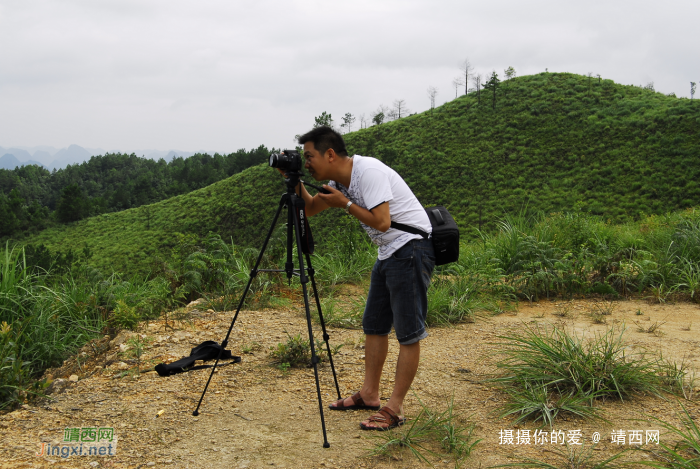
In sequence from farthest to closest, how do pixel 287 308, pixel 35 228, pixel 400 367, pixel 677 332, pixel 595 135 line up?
1. pixel 35 228
2. pixel 595 135
3. pixel 287 308
4. pixel 677 332
5. pixel 400 367

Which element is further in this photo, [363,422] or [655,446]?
[363,422]

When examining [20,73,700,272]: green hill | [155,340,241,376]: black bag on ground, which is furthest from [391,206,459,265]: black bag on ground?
[20,73,700,272]: green hill

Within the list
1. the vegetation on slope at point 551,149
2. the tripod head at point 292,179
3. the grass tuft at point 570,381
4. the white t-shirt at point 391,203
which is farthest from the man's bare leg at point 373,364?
the vegetation on slope at point 551,149

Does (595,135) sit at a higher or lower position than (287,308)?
higher

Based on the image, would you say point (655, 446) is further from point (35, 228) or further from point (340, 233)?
point (35, 228)

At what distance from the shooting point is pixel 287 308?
5535 mm

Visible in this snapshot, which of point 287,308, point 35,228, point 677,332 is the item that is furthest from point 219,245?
point 35,228

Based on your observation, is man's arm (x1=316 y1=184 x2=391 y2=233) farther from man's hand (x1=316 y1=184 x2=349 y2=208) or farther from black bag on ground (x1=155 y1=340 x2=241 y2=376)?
black bag on ground (x1=155 y1=340 x2=241 y2=376)

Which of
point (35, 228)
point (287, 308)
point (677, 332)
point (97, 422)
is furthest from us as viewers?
point (35, 228)

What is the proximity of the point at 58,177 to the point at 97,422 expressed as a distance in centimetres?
11033

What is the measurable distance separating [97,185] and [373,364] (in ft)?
336

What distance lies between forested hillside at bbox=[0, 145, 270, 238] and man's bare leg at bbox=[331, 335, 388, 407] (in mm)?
60331

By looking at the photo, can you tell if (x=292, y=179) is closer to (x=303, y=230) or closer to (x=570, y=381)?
(x=303, y=230)

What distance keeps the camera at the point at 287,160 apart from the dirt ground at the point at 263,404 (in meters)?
1.51
